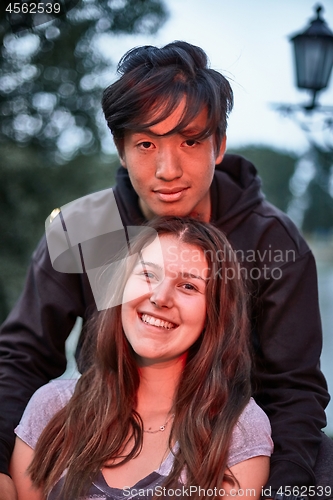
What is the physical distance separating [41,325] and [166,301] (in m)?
0.51

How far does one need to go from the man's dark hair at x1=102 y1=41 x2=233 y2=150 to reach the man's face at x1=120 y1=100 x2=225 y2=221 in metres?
0.02

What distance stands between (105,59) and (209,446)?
8.66ft

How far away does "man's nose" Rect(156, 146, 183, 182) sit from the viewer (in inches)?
61.5

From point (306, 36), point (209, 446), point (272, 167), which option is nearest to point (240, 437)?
Result: point (209, 446)

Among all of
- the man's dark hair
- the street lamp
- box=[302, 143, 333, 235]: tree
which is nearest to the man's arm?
the man's dark hair

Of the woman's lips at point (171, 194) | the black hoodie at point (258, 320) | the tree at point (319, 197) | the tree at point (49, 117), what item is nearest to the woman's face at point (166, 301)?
the woman's lips at point (171, 194)

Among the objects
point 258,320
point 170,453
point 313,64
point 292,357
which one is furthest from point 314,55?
point 170,453

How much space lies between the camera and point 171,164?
156 cm

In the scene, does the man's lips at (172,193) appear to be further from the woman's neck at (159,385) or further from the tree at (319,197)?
the tree at (319,197)

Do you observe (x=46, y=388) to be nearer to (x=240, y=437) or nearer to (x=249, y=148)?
(x=240, y=437)

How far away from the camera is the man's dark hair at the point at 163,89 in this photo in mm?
1541

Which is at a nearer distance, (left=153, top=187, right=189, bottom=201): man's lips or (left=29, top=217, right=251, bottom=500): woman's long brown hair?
(left=29, top=217, right=251, bottom=500): woman's long brown hair

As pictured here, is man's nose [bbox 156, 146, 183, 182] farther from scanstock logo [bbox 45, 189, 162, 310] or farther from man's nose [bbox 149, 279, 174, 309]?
man's nose [bbox 149, 279, 174, 309]

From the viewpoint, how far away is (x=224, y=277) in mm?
1487
